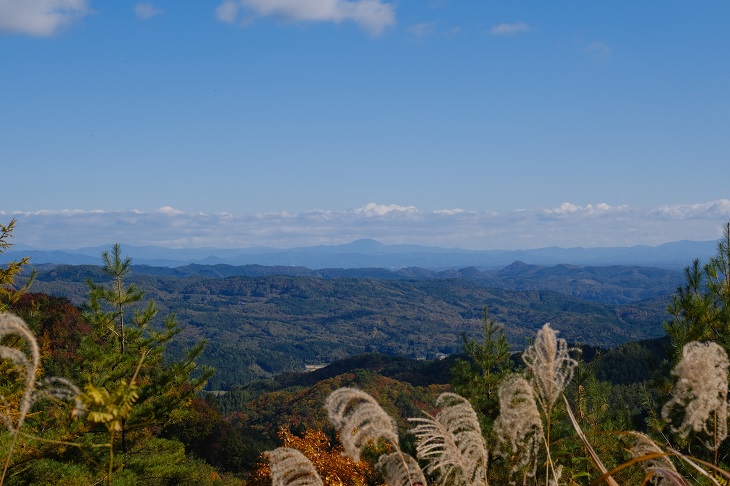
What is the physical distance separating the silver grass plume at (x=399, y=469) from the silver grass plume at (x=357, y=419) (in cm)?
14

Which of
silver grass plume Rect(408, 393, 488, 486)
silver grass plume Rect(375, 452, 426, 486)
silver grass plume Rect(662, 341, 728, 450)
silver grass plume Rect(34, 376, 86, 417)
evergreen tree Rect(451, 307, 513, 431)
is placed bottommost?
evergreen tree Rect(451, 307, 513, 431)

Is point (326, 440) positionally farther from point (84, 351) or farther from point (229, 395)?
point (229, 395)

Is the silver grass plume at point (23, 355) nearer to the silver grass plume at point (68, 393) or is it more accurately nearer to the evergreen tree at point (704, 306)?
the silver grass plume at point (68, 393)

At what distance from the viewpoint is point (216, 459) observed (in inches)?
1998

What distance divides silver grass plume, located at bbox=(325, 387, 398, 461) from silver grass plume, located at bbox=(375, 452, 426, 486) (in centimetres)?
14

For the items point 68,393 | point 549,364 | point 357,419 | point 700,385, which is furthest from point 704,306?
point 68,393

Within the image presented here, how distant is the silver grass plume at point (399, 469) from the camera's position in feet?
8.78

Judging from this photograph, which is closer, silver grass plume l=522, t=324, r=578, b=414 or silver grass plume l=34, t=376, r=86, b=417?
silver grass plume l=34, t=376, r=86, b=417

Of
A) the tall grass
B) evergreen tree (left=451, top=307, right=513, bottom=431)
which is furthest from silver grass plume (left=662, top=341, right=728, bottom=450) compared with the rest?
evergreen tree (left=451, top=307, right=513, bottom=431)

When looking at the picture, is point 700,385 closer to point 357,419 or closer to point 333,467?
point 357,419

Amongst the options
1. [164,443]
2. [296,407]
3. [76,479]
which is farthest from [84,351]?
[296,407]

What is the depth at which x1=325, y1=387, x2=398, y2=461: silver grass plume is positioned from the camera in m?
2.55

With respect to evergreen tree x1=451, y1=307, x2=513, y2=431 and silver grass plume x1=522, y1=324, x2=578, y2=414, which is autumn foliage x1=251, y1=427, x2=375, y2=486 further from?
silver grass plume x1=522, y1=324, x2=578, y2=414

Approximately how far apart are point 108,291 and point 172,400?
3.00 meters
